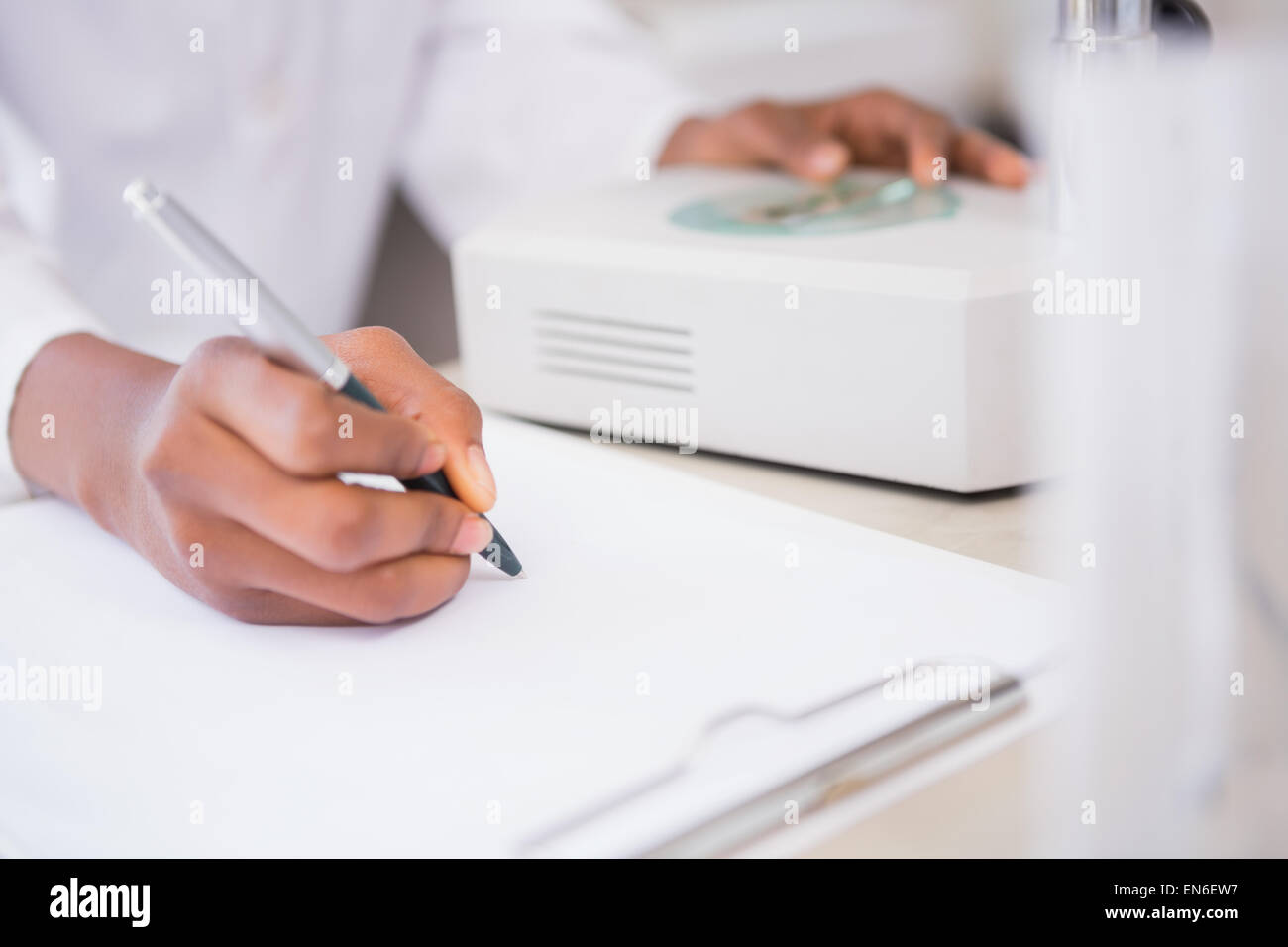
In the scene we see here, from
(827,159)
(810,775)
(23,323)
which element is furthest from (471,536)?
(827,159)

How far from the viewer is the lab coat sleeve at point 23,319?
2.07ft

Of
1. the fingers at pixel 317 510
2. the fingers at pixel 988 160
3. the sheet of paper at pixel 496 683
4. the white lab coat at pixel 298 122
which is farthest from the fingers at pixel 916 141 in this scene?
the fingers at pixel 317 510

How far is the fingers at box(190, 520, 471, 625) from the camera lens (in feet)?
1.47

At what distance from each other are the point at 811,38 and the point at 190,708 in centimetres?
190

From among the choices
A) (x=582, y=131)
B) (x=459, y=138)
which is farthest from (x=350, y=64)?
(x=582, y=131)

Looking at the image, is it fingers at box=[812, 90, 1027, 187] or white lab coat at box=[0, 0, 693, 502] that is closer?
fingers at box=[812, 90, 1027, 187]

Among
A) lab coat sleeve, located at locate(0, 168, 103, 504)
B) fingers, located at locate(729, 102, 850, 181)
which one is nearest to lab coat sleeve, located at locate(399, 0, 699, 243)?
fingers, located at locate(729, 102, 850, 181)

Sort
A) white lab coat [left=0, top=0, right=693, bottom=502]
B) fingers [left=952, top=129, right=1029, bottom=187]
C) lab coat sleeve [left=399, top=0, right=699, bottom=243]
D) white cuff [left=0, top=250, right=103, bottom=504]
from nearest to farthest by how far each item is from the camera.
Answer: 1. white cuff [left=0, top=250, right=103, bottom=504]
2. fingers [left=952, top=129, right=1029, bottom=187]
3. white lab coat [left=0, top=0, right=693, bottom=502]
4. lab coat sleeve [left=399, top=0, right=699, bottom=243]

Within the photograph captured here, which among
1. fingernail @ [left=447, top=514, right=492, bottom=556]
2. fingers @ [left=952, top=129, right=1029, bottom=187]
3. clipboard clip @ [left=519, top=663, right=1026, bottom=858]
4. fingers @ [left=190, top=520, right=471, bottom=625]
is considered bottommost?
clipboard clip @ [left=519, top=663, right=1026, bottom=858]

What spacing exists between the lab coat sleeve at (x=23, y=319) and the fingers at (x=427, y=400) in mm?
198

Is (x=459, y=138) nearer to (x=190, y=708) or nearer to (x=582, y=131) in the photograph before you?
(x=582, y=131)

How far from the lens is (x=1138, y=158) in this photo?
0.73 feet

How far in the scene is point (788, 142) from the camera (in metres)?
0.90

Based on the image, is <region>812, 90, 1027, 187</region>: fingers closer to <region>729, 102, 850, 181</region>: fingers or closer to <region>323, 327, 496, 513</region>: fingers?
<region>729, 102, 850, 181</region>: fingers
